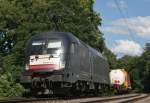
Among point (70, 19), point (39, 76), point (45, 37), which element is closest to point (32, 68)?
point (39, 76)

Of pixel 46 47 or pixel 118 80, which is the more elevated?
pixel 46 47

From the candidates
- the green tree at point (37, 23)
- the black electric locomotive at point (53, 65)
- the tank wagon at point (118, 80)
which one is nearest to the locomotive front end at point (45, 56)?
the black electric locomotive at point (53, 65)

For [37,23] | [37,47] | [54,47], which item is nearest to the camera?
[54,47]

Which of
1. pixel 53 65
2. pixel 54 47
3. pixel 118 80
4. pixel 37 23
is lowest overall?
pixel 53 65

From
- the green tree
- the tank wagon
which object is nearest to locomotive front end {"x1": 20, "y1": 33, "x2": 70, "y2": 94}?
the green tree

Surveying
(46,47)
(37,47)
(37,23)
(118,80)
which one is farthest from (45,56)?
(118,80)

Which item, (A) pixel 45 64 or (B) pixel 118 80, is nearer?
(A) pixel 45 64

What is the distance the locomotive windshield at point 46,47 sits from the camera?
26484mm

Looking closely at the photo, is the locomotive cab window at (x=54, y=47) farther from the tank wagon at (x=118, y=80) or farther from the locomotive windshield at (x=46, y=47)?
the tank wagon at (x=118, y=80)

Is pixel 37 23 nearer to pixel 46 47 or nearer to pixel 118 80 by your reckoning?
pixel 118 80

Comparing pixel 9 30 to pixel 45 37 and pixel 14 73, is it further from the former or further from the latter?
pixel 45 37

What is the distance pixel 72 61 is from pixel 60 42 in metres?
1.27

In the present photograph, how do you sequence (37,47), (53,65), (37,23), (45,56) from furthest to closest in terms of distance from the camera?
(37,23) < (37,47) < (45,56) < (53,65)

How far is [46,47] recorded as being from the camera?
26688 millimetres
